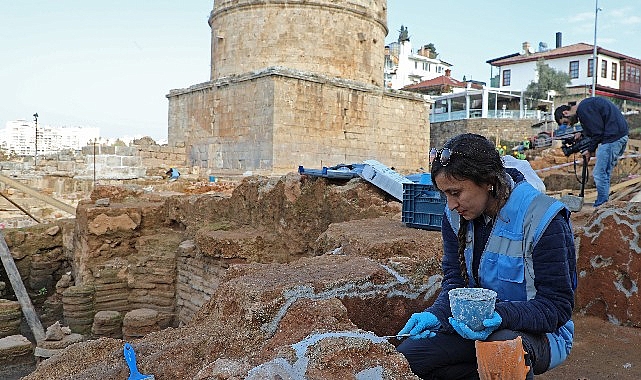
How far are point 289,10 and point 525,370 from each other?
1442cm

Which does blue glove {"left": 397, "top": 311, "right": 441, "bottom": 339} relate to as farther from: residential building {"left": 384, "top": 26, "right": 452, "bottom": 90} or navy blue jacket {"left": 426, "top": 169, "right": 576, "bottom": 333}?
residential building {"left": 384, "top": 26, "right": 452, "bottom": 90}

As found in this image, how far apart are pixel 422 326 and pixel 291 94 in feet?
41.2

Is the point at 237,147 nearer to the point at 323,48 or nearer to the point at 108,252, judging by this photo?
the point at 323,48

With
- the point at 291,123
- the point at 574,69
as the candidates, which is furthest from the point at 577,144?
the point at 574,69

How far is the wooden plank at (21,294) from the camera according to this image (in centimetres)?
798

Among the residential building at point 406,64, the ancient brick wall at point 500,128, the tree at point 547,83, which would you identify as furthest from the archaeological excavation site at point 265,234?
the residential building at point 406,64

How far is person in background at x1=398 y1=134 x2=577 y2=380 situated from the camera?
1.79 m

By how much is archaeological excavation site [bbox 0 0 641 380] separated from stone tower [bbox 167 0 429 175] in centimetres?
5

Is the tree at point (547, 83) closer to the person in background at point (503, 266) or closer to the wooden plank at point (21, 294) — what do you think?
the wooden plank at point (21, 294)

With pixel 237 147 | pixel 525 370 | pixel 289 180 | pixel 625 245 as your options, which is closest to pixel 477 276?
pixel 525 370

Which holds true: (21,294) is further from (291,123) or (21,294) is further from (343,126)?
(343,126)

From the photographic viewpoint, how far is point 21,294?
896 cm

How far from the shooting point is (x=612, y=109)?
5285 mm

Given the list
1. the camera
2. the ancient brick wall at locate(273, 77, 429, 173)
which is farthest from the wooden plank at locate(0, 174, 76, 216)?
the camera
